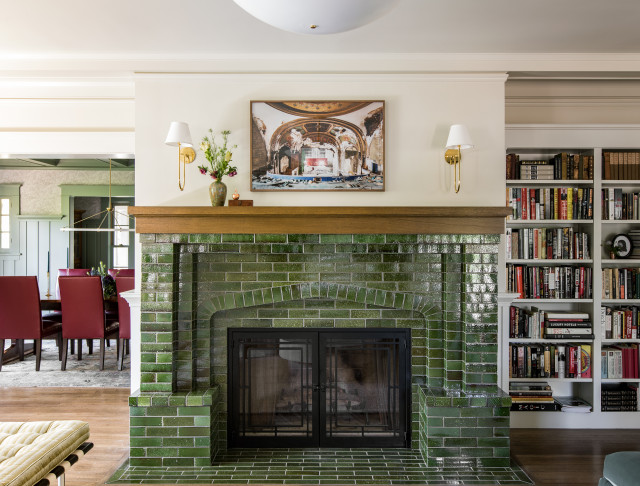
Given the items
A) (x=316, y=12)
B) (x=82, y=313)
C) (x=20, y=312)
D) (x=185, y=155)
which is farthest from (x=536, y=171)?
(x=20, y=312)

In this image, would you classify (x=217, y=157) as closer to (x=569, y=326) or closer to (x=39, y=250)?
(x=569, y=326)

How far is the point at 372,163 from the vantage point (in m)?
2.88

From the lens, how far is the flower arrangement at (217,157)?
2.73 metres

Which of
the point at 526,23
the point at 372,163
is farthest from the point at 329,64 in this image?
the point at 526,23

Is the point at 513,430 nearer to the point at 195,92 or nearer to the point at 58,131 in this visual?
the point at 195,92

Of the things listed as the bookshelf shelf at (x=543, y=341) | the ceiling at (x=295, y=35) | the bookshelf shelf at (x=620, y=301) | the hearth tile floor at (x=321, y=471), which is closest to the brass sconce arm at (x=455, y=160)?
the ceiling at (x=295, y=35)

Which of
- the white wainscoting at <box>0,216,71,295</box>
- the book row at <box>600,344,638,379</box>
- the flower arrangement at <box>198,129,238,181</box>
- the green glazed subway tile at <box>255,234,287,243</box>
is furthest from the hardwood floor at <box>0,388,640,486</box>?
the white wainscoting at <box>0,216,71,295</box>

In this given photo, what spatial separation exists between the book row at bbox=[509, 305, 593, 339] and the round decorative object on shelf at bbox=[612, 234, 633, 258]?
513 mm

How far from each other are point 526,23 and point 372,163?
1.11m

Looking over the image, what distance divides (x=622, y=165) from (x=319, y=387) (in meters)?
2.62

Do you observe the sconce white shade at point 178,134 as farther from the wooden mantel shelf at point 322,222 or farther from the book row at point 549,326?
the book row at point 549,326

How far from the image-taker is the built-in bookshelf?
325 cm

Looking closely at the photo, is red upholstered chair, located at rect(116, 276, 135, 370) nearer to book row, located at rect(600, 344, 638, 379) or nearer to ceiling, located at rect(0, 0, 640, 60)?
ceiling, located at rect(0, 0, 640, 60)

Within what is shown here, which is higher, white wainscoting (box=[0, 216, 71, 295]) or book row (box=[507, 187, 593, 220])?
book row (box=[507, 187, 593, 220])
